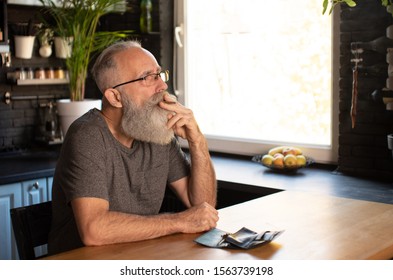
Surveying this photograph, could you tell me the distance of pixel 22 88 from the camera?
4.46 m

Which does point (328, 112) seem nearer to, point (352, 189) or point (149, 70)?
point (352, 189)

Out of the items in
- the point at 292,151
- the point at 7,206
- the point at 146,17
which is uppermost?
the point at 146,17

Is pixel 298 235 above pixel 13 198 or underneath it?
above

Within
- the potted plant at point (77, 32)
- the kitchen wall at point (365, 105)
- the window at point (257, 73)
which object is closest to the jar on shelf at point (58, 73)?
the potted plant at point (77, 32)

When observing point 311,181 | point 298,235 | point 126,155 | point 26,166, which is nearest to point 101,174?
point 126,155

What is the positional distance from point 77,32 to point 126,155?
6.00 feet

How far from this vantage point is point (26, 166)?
382cm

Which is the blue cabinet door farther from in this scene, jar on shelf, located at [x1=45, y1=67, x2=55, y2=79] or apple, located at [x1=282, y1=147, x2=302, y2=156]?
apple, located at [x1=282, y1=147, x2=302, y2=156]

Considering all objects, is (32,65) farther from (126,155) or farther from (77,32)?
(126,155)

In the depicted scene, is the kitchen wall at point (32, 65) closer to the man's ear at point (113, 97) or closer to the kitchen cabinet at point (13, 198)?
the kitchen cabinet at point (13, 198)

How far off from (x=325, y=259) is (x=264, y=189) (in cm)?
125

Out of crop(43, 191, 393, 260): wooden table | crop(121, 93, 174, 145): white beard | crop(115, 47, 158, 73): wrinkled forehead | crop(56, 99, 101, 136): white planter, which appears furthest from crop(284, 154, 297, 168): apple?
crop(56, 99, 101, 136): white planter

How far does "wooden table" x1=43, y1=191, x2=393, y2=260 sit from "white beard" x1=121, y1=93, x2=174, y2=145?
1.27ft

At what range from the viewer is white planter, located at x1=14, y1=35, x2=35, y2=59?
14.1 ft
